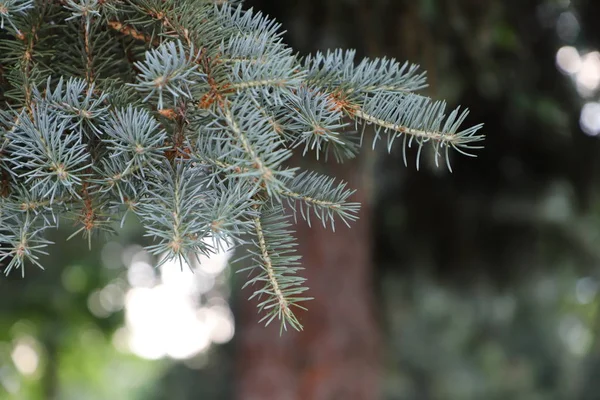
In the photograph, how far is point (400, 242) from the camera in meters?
3.66

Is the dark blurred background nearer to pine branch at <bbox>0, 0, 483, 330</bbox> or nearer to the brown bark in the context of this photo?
the brown bark

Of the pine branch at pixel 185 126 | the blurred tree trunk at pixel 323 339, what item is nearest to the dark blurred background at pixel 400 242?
the blurred tree trunk at pixel 323 339

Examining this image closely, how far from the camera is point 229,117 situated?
60 cm

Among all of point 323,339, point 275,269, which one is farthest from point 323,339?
point 275,269

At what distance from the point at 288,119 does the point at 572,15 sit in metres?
1.81

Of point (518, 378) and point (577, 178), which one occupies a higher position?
point (577, 178)

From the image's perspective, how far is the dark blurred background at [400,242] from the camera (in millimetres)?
2041

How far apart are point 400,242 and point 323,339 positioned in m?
1.03

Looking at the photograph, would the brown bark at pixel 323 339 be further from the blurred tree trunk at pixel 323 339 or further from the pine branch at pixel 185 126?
the pine branch at pixel 185 126

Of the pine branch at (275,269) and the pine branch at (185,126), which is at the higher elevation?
the pine branch at (185,126)

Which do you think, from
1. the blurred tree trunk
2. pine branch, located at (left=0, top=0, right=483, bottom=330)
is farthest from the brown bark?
pine branch, located at (left=0, top=0, right=483, bottom=330)

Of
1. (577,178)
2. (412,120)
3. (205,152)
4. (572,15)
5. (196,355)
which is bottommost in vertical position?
(196,355)

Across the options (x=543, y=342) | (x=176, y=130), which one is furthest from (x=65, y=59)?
(x=543, y=342)

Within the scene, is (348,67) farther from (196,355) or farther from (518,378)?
(518,378)
